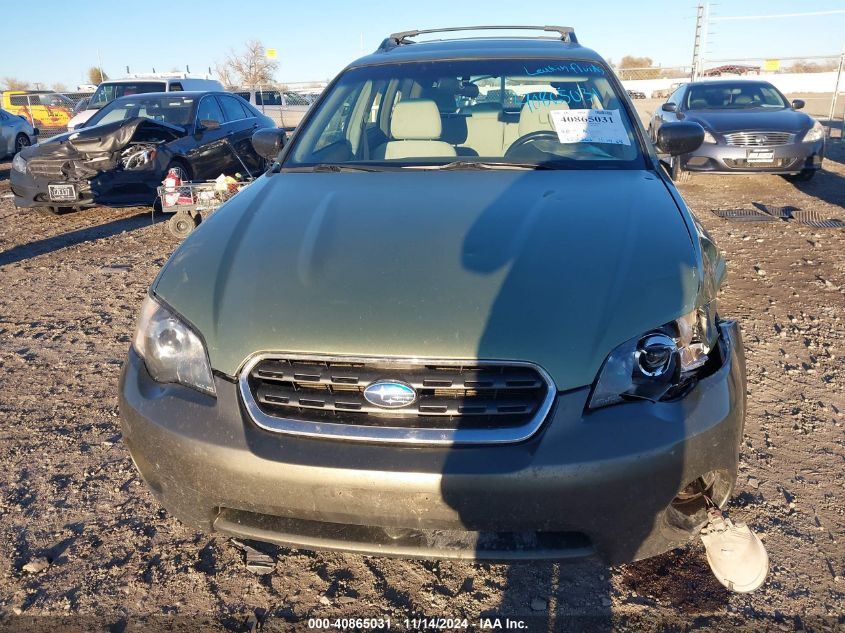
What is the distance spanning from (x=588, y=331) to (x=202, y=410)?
111 centimetres

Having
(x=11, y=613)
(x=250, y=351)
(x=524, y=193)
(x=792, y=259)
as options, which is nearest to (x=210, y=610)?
(x=11, y=613)

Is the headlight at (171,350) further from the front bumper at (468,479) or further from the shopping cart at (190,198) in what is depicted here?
the shopping cart at (190,198)

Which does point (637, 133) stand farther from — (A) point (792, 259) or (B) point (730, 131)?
(B) point (730, 131)

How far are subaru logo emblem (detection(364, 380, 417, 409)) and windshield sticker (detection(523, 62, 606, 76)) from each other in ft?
7.29

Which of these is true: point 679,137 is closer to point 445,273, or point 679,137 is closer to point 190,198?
point 445,273

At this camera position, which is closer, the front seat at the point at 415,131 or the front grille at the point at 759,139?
the front seat at the point at 415,131

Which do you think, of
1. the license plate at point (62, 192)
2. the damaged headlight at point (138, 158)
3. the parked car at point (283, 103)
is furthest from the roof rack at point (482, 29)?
the parked car at point (283, 103)

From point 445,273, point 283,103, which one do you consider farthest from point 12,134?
point 445,273

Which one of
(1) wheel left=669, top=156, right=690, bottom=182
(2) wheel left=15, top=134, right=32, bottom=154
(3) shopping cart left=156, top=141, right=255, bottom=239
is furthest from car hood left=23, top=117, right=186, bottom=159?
(2) wheel left=15, top=134, right=32, bottom=154

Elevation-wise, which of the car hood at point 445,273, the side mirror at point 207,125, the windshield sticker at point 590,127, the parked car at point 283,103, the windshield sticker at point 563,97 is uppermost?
the windshield sticker at point 563,97

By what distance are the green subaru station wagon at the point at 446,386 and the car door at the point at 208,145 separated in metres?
6.43

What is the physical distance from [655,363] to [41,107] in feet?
88.6

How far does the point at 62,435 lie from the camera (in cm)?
318

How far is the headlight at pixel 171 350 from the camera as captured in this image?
198 centimetres
